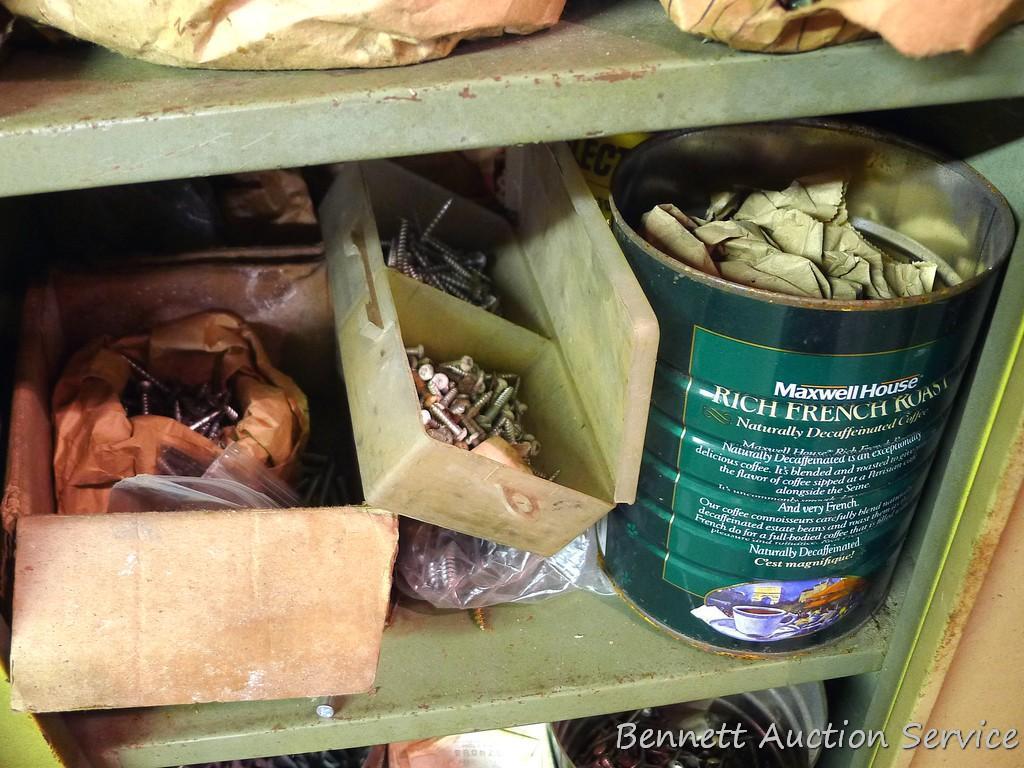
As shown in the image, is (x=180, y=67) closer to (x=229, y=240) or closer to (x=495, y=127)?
(x=495, y=127)

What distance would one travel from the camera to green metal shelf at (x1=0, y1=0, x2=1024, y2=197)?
470 mm

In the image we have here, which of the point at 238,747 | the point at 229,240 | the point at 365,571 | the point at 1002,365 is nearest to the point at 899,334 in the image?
the point at 1002,365

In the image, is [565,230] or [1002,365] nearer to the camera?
[1002,365]

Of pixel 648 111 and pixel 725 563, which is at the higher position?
pixel 648 111

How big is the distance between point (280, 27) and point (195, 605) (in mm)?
415

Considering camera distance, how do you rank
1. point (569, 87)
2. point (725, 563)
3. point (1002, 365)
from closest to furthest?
point (569, 87) → point (1002, 365) → point (725, 563)

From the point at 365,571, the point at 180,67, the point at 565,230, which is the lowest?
the point at 365,571

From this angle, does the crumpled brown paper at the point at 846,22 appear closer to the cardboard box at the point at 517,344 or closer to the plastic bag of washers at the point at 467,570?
the cardboard box at the point at 517,344

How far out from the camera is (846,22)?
49 centimetres

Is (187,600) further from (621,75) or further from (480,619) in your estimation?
(621,75)

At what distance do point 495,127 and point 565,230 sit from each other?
274mm

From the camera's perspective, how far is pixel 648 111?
0.51 meters

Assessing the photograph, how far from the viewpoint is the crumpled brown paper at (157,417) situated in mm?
804

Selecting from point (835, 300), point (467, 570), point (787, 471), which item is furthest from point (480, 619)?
point (835, 300)
